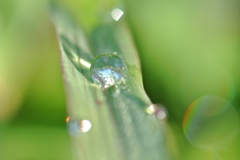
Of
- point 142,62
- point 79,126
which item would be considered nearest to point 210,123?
point 142,62

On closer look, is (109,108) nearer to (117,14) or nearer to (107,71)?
(107,71)

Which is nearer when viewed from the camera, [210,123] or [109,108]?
[109,108]

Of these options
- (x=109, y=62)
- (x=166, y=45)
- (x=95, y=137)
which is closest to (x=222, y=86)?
(x=166, y=45)

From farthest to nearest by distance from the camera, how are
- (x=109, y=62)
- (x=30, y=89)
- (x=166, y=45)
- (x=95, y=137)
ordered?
(x=166, y=45), (x=30, y=89), (x=109, y=62), (x=95, y=137)

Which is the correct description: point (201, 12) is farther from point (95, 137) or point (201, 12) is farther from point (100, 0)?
point (95, 137)

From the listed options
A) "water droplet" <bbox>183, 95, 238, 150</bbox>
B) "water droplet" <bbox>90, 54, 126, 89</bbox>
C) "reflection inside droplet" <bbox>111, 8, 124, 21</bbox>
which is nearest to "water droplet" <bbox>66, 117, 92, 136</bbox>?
"water droplet" <bbox>90, 54, 126, 89</bbox>

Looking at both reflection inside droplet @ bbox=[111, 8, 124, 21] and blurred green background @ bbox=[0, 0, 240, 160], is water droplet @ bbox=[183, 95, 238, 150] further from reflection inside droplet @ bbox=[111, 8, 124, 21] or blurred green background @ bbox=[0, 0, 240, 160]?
reflection inside droplet @ bbox=[111, 8, 124, 21]
